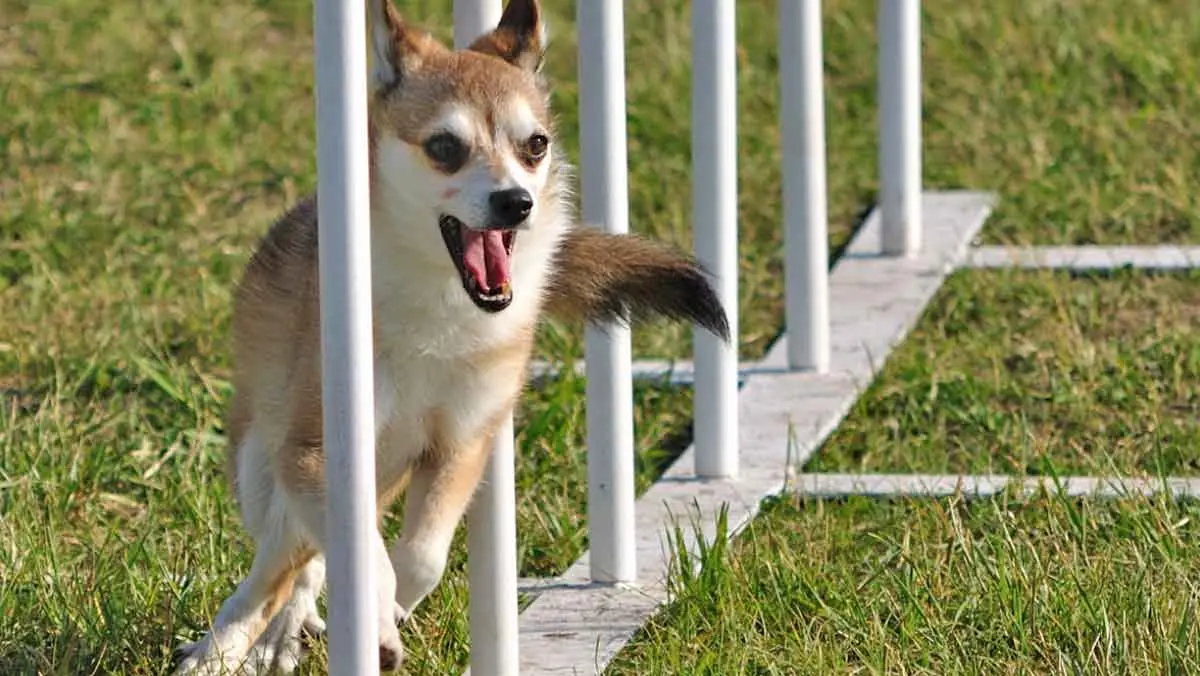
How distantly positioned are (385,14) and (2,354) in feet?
8.43

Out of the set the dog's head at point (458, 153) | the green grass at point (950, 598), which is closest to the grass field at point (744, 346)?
the green grass at point (950, 598)

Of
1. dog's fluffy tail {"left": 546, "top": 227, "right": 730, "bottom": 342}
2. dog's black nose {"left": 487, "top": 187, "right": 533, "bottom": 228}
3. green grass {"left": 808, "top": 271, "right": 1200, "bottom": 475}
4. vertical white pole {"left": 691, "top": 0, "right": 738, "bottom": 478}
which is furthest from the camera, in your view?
green grass {"left": 808, "top": 271, "right": 1200, "bottom": 475}

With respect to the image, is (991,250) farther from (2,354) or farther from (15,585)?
(15,585)

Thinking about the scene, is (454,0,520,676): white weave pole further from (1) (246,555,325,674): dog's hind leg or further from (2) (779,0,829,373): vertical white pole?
(2) (779,0,829,373): vertical white pole

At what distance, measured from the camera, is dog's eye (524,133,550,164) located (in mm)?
3885

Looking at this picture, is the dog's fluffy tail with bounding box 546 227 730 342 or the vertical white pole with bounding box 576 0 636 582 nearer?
the dog's fluffy tail with bounding box 546 227 730 342

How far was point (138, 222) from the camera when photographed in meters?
7.27

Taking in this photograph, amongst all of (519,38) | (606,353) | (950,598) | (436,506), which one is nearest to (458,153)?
(519,38)

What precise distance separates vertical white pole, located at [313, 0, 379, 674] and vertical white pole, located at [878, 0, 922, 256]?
12.5ft

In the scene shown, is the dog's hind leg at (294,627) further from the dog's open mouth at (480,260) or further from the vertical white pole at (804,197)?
the vertical white pole at (804,197)

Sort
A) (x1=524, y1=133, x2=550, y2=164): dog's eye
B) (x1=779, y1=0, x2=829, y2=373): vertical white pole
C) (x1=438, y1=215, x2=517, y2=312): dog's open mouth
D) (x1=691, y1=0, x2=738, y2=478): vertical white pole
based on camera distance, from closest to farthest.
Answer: (x1=438, y1=215, x2=517, y2=312): dog's open mouth, (x1=524, y1=133, x2=550, y2=164): dog's eye, (x1=691, y1=0, x2=738, y2=478): vertical white pole, (x1=779, y1=0, x2=829, y2=373): vertical white pole

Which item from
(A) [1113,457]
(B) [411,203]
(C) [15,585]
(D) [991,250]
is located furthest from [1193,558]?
(D) [991,250]

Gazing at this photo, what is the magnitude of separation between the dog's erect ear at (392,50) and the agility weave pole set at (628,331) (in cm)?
→ 18

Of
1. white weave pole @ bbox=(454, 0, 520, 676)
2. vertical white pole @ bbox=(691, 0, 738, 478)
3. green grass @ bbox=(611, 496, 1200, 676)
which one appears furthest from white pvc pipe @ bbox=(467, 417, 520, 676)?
vertical white pole @ bbox=(691, 0, 738, 478)
